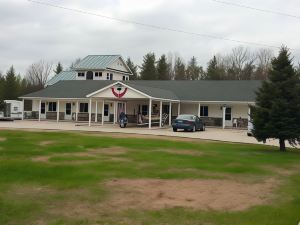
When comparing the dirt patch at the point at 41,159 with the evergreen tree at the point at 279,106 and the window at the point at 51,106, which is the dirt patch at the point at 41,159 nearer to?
the evergreen tree at the point at 279,106

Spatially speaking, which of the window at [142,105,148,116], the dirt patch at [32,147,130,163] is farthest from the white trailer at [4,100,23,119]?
the dirt patch at [32,147,130,163]

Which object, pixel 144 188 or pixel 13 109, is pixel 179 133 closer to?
pixel 144 188

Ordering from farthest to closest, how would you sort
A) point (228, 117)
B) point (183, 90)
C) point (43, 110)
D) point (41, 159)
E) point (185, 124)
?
point (43, 110) < point (183, 90) < point (228, 117) < point (185, 124) < point (41, 159)

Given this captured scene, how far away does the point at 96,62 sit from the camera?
6494 cm

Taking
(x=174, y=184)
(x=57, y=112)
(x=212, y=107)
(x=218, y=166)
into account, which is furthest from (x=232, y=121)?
(x=174, y=184)

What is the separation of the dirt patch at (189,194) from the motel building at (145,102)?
86.6 ft

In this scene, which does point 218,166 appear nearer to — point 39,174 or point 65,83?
point 39,174

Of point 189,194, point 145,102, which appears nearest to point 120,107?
point 145,102

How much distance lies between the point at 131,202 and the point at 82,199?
1.00 meters

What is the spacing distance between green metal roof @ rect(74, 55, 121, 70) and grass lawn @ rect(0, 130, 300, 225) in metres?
Result: 45.9

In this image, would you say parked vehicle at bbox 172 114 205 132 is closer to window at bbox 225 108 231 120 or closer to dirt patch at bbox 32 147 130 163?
window at bbox 225 108 231 120

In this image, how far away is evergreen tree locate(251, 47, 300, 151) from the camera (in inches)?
834

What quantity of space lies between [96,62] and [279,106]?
46189 millimetres

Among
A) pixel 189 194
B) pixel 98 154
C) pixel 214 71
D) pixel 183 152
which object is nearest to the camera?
pixel 189 194
